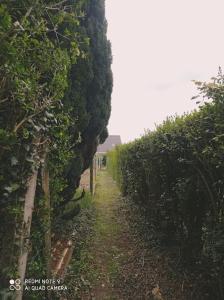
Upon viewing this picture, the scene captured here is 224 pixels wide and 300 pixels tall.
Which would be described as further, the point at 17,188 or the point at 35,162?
the point at 35,162

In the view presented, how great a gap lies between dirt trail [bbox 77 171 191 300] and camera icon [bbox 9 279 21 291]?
1.84m

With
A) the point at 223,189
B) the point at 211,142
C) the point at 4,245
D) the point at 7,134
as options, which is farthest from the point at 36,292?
the point at 211,142

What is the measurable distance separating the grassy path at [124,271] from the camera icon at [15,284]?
1788 mm

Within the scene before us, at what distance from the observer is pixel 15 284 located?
2520 millimetres

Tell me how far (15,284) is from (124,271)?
2.79 meters

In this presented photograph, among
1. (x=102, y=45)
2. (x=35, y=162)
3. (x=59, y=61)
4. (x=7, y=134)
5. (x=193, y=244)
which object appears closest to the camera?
(x=7, y=134)

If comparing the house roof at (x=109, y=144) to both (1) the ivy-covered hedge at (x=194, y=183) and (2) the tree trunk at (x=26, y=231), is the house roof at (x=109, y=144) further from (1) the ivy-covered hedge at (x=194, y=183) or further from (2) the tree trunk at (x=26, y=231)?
(2) the tree trunk at (x=26, y=231)

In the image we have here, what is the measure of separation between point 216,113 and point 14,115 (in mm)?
2276

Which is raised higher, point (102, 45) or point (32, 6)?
point (102, 45)

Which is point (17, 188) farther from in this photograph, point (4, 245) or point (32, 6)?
point (32, 6)

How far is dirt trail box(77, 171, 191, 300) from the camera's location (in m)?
4.17

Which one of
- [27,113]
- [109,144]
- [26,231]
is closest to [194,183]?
[26,231]

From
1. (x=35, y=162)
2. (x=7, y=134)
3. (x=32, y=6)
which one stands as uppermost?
(x=32, y=6)

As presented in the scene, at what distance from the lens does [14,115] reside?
2.69 metres
